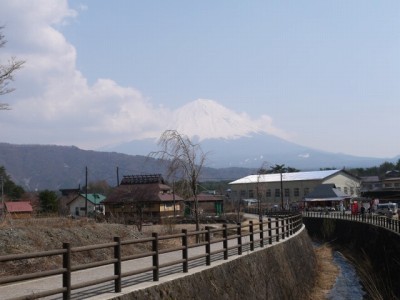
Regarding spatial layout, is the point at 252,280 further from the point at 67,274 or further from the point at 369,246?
the point at 369,246

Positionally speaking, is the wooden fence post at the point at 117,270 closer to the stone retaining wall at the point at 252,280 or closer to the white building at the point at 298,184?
the stone retaining wall at the point at 252,280

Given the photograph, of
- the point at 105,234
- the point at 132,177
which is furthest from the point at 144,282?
the point at 132,177

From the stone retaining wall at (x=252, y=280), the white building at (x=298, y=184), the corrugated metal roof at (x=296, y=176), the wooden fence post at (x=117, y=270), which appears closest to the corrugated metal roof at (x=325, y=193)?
the white building at (x=298, y=184)

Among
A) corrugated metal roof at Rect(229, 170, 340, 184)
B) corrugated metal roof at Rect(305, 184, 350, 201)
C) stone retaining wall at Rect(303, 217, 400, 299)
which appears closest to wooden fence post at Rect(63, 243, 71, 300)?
stone retaining wall at Rect(303, 217, 400, 299)

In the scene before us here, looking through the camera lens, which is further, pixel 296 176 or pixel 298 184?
pixel 296 176

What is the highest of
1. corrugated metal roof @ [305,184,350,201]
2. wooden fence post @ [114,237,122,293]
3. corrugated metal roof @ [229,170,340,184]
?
corrugated metal roof @ [229,170,340,184]

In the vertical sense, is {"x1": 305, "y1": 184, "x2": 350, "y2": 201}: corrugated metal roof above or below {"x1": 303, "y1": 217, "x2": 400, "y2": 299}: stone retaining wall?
above

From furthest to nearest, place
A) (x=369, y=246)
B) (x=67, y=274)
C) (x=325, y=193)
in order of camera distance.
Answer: (x=325, y=193) → (x=369, y=246) → (x=67, y=274)

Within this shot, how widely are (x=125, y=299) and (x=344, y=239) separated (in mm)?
39527

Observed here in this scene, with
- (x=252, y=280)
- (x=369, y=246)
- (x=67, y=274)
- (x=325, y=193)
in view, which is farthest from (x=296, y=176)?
(x=67, y=274)

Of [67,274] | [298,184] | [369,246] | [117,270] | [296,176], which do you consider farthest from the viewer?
[296,176]

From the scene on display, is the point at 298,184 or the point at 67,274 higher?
the point at 298,184

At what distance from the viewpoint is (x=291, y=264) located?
23.3 meters

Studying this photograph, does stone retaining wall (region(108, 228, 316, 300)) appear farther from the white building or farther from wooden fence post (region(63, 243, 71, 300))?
the white building
